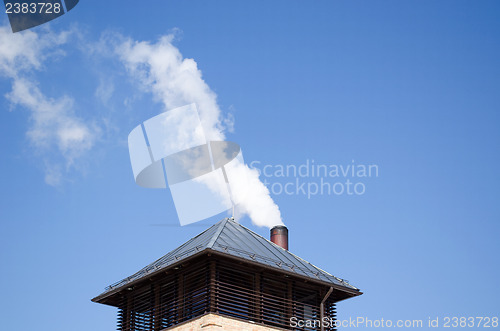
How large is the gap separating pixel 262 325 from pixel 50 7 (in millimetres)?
16254

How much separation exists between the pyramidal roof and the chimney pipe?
73 centimetres

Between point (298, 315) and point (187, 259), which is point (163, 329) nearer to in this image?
point (187, 259)

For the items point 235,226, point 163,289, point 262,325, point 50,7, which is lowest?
point 262,325

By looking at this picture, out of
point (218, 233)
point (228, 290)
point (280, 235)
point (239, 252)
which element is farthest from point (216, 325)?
point (280, 235)

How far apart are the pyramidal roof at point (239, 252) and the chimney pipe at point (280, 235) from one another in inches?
28.8

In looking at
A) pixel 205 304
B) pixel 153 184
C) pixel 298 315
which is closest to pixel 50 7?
pixel 153 184

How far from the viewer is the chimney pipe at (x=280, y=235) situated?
3091 cm

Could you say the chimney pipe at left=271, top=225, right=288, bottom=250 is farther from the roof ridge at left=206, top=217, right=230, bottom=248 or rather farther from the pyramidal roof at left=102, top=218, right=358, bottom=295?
the roof ridge at left=206, top=217, right=230, bottom=248

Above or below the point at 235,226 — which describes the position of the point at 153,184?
above

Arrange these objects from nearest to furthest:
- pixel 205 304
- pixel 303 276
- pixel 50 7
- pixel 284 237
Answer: pixel 205 304 → pixel 303 276 → pixel 50 7 → pixel 284 237

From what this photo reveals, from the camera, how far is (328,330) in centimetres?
2716

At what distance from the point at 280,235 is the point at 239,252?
571 centimetres

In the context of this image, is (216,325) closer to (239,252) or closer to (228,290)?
(228,290)

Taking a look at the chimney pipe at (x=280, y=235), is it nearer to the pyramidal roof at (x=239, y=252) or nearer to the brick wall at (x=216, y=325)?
the pyramidal roof at (x=239, y=252)
